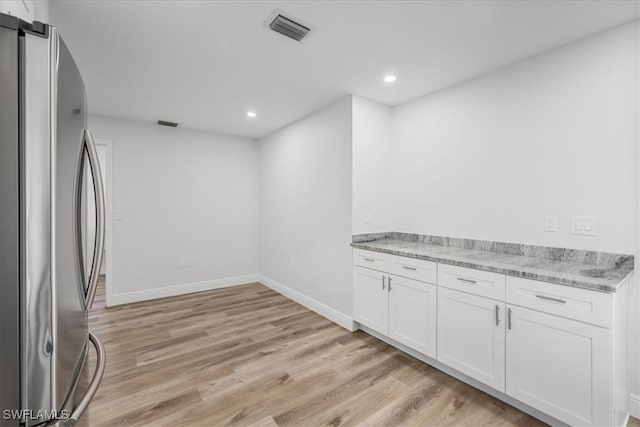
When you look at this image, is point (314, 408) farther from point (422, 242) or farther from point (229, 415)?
point (422, 242)

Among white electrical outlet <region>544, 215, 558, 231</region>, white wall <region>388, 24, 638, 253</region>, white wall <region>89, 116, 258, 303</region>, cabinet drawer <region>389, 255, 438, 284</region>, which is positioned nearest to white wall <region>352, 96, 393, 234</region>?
white wall <region>388, 24, 638, 253</region>

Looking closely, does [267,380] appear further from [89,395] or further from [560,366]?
[560,366]

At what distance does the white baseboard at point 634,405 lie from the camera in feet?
6.12

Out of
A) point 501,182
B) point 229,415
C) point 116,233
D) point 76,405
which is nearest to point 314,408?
point 229,415

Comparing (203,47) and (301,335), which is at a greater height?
(203,47)

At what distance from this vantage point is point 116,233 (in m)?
3.95

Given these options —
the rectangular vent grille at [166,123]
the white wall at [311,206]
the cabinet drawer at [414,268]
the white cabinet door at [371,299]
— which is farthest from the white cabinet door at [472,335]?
the rectangular vent grille at [166,123]

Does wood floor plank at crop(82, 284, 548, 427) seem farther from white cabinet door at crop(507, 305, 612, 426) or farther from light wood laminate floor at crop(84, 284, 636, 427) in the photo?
white cabinet door at crop(507, 305, 612, 426)

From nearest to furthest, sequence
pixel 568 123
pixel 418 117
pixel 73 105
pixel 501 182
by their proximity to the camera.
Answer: pixel 73 105, pixel 568 123, pixel 501 182, pixel 418 117

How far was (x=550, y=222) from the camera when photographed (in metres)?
2.23

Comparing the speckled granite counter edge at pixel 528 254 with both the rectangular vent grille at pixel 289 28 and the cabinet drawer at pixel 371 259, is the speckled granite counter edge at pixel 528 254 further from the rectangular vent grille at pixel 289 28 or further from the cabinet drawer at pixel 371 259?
the rectangular vent grille at pixel 289 28

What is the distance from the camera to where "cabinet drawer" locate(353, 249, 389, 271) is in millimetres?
2785

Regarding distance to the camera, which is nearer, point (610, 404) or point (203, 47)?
point (610, 404)

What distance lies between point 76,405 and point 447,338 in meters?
2.23
